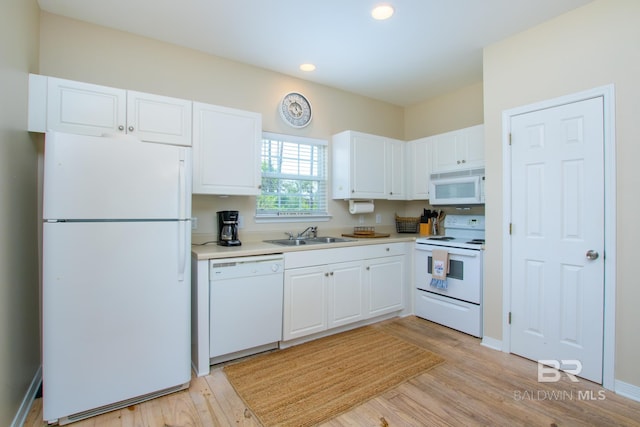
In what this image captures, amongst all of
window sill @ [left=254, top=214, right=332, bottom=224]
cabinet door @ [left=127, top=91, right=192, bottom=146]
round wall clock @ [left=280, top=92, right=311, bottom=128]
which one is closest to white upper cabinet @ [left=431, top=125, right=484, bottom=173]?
window sill @ [left=254, top=214, right=332, bottom=224]

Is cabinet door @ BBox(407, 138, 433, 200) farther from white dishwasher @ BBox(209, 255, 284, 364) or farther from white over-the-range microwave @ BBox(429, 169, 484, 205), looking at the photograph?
white dishwasher @ BBox(209, 255, 284, 364)

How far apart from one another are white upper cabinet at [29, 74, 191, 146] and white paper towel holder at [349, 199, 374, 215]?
1.92m

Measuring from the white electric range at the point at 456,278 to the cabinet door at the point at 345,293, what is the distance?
76 centimetres

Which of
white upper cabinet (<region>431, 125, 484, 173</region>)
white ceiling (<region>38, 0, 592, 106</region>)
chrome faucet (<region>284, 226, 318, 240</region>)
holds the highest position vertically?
white ceiling (<region>38, 0, 592, 106</region>)

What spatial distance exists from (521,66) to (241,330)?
3.06 m

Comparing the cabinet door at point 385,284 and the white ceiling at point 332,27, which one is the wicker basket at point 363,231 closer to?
the cabinet door at point 385,284

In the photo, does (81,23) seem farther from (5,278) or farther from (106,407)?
(106,407)

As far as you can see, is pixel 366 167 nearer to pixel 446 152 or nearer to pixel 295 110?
pixel 446 152

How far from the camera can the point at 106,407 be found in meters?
1.84

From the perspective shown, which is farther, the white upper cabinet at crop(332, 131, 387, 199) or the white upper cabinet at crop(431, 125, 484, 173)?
the white upper cabinet at crop(332, 131, 387, 199)

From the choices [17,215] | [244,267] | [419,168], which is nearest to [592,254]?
[419,168]

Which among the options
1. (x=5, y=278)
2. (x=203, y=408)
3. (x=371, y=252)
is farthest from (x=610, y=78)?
(x=5, y=278)

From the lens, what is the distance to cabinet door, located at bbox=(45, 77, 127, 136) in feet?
6.63

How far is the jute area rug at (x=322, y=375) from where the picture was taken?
187 centimetres
